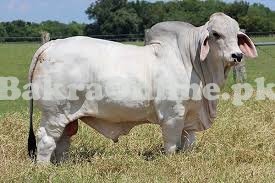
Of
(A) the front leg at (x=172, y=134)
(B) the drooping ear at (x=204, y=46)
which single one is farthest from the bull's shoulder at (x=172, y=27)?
(A) the front leg at (x=172, y=134)

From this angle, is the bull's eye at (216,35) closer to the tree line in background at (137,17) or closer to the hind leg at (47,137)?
the hind leg at (47,137)

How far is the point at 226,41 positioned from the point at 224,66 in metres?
0.25

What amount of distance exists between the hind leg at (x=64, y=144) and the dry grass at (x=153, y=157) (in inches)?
3.5

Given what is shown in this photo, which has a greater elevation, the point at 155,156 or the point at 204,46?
the point at 204,46

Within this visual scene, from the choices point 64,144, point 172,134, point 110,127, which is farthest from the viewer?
point 64,144

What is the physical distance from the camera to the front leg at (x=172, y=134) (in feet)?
16.0

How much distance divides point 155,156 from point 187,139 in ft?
1.08

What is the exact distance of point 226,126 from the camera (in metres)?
6.09

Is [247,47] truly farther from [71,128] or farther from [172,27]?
[71,128]

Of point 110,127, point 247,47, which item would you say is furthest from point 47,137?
point 247,47

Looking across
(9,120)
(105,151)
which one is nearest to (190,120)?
(105,151)

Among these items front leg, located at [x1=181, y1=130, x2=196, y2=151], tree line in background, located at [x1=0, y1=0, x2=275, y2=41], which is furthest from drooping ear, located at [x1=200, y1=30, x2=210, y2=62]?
tree line in background, located at [x1=0, y1=0, x2=275, y2=41]

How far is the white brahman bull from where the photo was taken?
15.8 feet

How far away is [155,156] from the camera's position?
5098 mm
